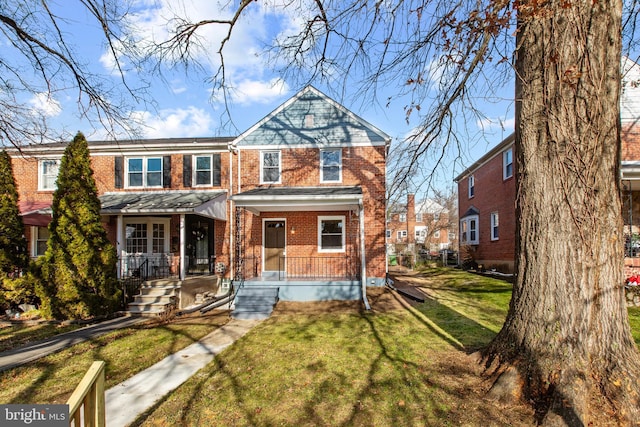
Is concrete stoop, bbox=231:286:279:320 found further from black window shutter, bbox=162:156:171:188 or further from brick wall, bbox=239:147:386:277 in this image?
black window shutter, bbox=162:156:171:188

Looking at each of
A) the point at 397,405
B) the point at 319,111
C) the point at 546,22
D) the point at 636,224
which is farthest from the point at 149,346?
the point at 636,224

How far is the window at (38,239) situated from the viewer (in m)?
13.9

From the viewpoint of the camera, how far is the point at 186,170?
44.4ft

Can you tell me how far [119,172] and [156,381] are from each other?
1153cm

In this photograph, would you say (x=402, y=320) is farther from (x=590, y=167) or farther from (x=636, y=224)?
(x=636, y=224)

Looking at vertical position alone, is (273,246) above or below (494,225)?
below

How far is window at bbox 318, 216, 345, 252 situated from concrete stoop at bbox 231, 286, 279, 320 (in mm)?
2767

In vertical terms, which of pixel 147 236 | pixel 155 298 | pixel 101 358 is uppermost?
pixel 147 236

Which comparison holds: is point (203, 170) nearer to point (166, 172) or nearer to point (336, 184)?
point (166, 172)

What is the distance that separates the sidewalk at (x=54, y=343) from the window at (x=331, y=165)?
25.8 ft

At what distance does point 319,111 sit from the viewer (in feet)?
44.5

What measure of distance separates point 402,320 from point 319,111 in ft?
29.1

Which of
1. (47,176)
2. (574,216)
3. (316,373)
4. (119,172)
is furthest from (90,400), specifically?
(47,176)

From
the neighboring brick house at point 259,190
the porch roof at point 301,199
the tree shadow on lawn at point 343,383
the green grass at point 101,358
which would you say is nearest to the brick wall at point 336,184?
the neighboring brick house at point 259,190
